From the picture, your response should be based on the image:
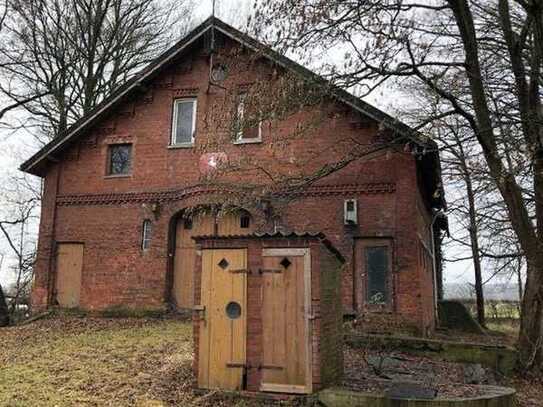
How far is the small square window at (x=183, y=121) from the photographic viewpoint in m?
16.9

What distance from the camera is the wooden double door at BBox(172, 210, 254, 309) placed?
15859mm

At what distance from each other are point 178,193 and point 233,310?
346 inches

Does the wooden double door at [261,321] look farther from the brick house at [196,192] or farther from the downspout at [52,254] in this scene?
the downspout at [52,254]

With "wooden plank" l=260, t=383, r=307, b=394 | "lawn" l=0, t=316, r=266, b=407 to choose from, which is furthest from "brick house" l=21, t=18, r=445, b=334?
"wooden plank" l=260, t=383, r=307, b=394

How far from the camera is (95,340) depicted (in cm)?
1273

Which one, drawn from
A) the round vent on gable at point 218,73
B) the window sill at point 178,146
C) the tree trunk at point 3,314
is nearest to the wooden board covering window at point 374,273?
the window sill at point 178,146

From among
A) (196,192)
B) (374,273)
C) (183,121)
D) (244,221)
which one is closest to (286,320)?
(374,273)

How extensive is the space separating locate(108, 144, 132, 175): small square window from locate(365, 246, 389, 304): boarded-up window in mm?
7880

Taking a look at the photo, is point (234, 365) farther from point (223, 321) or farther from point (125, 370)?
point (125, 370)

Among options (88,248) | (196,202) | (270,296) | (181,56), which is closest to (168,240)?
(196,202)

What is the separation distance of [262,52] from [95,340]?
24.4 feet

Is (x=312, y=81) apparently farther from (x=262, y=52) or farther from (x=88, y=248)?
(x=88, y=248)

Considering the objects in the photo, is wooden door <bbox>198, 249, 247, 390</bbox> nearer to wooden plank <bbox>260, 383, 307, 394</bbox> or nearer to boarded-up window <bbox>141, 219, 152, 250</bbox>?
wooden plank <bbox>260, 383, 307, 394</bbox>

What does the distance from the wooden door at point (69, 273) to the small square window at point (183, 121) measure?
4.48 metres
